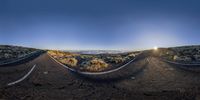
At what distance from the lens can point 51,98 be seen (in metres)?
12.8

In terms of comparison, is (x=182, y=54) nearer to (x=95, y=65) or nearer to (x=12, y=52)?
(x=95, y=65)

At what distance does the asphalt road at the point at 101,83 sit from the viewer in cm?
1324

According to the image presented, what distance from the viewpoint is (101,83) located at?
579 inches

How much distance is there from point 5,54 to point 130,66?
889cm

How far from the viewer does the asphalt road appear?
13235 mm

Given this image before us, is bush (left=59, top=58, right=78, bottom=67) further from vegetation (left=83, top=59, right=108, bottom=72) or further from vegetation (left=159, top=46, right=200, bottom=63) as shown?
vegetation (left=159, top=46, right=200, bottom=63)

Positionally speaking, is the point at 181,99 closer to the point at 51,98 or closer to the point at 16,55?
the point at 51,98

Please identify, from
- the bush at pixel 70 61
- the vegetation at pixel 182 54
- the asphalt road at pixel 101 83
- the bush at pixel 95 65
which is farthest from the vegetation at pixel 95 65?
the vegetation at pixel 182 54

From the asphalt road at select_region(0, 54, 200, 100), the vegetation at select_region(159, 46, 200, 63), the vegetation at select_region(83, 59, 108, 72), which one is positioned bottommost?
the asphalt road at select_region(0, 54, 200, 100)

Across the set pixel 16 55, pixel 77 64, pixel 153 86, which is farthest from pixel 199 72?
pixel 16 55

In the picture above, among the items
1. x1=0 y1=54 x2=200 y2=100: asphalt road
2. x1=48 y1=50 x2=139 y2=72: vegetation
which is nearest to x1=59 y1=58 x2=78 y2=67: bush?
x1=48 y1=50 x2=139 y2=72: vegetation

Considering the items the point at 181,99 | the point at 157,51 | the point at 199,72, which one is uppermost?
the point at 157,51

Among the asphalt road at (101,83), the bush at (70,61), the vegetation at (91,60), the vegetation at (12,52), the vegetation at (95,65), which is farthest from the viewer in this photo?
the vegetation at (12,52)

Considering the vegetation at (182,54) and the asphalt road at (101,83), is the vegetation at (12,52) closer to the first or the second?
the asphalt road at (101,83)
